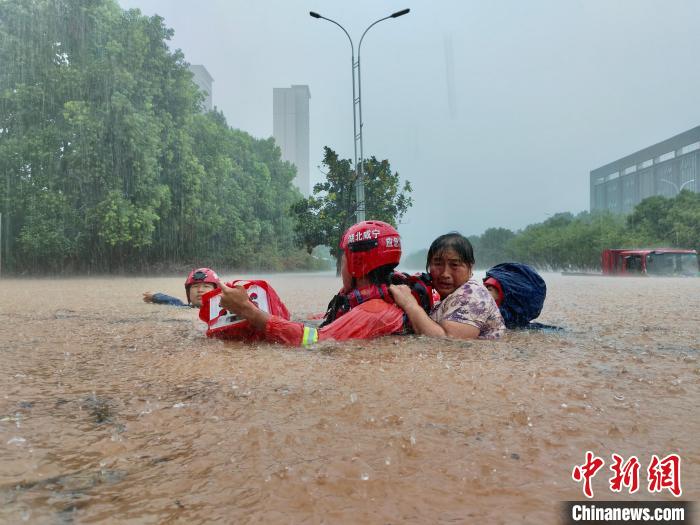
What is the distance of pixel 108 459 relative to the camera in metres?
1.62

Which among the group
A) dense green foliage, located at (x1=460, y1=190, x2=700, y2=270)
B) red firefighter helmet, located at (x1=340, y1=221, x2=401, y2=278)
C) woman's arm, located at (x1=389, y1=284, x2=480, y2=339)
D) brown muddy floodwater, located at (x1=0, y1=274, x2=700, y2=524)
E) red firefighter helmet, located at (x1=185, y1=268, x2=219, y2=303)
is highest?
dense green foliage, located at (x1=460, y1=190, x2=700, y2=270)

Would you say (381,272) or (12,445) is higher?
(381,272)

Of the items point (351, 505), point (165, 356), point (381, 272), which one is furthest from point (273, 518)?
point (381, 272)

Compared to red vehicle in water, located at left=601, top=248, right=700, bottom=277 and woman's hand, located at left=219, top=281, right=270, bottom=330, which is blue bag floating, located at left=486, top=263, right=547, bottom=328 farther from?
red vehicle in water, located at left=601, top=248, right=700, bottom=277

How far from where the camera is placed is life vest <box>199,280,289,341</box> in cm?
386

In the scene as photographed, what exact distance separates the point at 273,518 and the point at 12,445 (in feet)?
3.28

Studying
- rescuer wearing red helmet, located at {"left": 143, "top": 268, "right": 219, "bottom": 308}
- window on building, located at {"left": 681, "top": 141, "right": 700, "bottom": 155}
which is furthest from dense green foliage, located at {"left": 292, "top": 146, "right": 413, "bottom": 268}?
window on building, located at {"left": 681, "top": 141, "right": 700, "bottom": 155}

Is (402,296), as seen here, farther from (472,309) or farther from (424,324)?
(472,309)

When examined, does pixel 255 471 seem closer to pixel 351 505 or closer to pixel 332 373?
pixel 351 505

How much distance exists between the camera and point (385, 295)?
154 inches

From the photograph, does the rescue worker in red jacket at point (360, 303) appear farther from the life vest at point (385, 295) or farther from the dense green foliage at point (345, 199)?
the dense green foliage at point (345, 199)

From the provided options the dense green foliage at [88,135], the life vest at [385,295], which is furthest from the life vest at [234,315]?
A: the dense green foliage at [88,135]

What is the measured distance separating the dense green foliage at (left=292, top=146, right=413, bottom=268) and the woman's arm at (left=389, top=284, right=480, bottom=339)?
20.3 metres

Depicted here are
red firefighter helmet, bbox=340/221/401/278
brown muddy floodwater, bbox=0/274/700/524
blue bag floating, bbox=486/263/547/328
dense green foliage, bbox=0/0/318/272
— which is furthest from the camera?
dense green foliage, bbox=0/0/318/272
